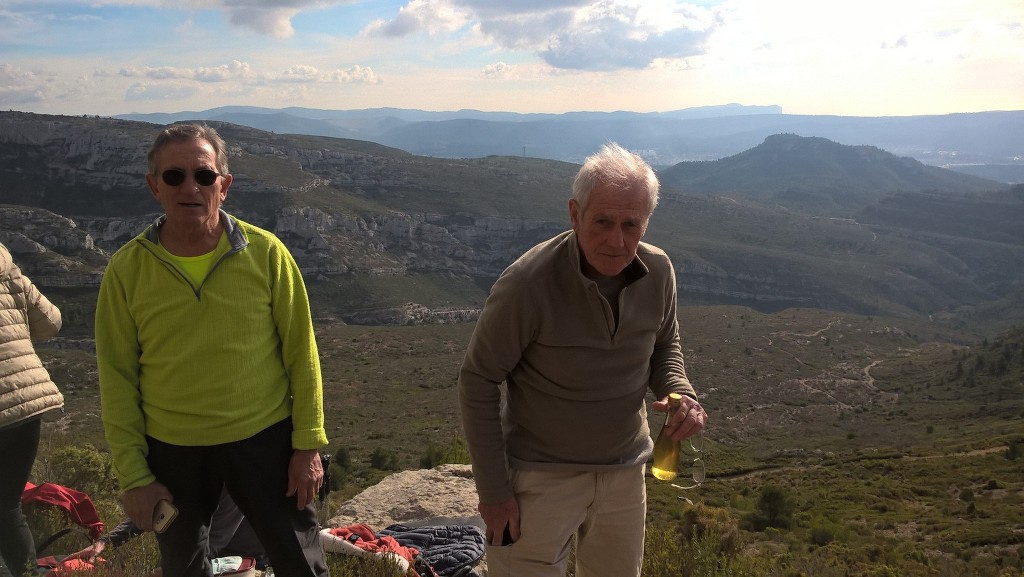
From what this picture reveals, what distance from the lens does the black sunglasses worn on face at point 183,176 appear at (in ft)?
7.39

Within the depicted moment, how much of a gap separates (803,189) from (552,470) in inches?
7160

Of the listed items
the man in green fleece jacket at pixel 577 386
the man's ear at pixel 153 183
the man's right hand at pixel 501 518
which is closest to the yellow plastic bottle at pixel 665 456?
the man in green fleece jacket at pixel 577 386

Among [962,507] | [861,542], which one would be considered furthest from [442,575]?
[962,507]

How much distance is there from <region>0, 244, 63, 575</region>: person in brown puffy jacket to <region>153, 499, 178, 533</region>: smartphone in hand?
0.97m

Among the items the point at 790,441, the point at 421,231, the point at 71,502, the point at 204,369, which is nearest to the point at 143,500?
the point at 204,369

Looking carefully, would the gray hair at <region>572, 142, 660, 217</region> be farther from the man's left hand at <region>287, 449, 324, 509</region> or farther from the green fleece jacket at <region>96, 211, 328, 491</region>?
the man's left hand at <region>287, 449, 324, 509</region>

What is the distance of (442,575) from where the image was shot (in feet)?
11.8

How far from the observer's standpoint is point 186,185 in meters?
2.27

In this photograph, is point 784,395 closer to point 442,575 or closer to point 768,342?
point 768,342

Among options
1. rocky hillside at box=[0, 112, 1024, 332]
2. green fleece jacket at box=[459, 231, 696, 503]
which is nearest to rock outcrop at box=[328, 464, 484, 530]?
green fleece jacket at box=[459, 231, 696, 503]

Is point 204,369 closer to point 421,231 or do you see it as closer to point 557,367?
point 557,367

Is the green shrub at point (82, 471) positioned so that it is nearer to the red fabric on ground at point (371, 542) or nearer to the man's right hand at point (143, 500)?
the red fabric on ground at point (371, 542)

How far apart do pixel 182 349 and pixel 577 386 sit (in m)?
1.32

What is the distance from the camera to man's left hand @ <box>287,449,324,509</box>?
2402mm
